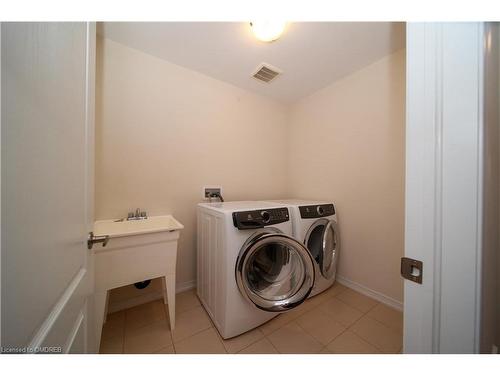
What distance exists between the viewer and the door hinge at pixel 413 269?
1.45 ft

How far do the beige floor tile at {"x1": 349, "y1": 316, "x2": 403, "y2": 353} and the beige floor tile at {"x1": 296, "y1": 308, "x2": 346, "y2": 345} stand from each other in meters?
0.12

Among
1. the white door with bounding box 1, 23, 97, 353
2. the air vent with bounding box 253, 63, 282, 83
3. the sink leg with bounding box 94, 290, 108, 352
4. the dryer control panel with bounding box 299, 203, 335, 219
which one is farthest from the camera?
the air vent with bounding box 253, 63, 282, 83

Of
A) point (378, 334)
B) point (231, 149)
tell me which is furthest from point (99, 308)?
point (378, 334)

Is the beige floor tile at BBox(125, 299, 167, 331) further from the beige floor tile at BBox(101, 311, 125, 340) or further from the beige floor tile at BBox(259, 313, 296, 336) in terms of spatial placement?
the beige floor tile at BBox(259, 313, 296, 336)

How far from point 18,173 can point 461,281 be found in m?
0.98

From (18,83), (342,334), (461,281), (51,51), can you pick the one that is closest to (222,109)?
(51,51)

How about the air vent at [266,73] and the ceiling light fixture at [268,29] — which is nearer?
the ceiling light fixture at [268,29]

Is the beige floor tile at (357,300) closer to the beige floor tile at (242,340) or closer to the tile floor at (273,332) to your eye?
the tile floor at (273,332)

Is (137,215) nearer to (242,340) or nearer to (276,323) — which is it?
(242,340)

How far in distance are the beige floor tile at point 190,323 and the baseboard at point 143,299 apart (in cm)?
29

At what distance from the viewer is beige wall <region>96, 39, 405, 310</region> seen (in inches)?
51.9

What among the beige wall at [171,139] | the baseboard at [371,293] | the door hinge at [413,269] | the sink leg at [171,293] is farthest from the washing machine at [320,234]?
the sink leg at [171,293]

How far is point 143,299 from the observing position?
4.64 ft

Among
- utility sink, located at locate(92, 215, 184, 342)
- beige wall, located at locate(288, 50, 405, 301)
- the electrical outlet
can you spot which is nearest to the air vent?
beige wall, located at locate(288, 50, 405, 301)
